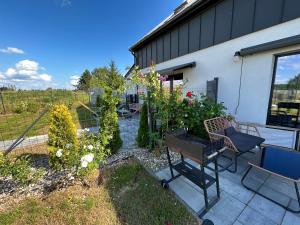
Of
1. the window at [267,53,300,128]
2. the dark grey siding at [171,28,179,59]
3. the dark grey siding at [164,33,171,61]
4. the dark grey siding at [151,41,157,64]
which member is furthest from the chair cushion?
the dark grey siding at [151,41,157,64]

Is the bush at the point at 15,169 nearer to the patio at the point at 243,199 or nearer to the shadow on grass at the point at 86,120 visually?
the patio at the point at 243,199

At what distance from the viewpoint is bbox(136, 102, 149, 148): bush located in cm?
372

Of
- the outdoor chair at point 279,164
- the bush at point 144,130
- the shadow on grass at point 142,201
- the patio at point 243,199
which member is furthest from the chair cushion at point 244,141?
the bush at point 144,130

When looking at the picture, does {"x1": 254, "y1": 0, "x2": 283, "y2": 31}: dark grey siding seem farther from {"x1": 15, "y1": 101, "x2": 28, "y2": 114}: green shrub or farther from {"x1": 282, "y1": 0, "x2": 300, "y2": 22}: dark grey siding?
{"x1": 15, "y1": 101, "x2": 28, "y2": 114}: green shrub

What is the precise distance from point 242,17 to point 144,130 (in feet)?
14.8

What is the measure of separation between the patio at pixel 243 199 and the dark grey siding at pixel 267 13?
3.83 meters

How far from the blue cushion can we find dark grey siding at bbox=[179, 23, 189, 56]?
199 inches

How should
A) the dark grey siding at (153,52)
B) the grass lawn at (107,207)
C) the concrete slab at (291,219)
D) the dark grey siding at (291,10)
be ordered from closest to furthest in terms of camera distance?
the concrete slab at (291,219), the grass lawn at (107,207), the dark grey siding at (291,10), the dark grey siding at (153,52)

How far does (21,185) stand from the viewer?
2.65 m

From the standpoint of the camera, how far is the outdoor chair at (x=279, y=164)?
1.95m

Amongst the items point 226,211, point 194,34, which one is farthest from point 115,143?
point 194,34

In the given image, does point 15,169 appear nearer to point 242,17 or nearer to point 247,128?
point 247,128

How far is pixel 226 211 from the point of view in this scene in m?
1.93

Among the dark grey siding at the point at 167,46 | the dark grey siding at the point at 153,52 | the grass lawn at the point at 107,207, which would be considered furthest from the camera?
the dark grey siding at the point at 153,52
